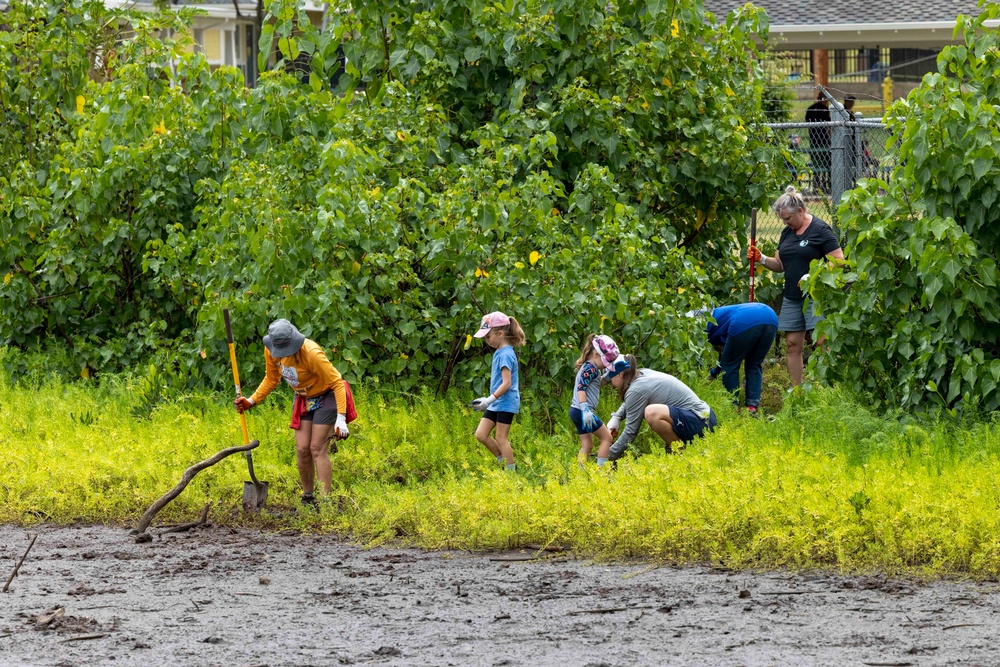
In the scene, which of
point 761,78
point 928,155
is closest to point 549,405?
point 928,155

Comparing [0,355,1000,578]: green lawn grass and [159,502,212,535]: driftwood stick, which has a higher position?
[0,355,1000,578]: green lawn grass

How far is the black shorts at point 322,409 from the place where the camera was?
851cm

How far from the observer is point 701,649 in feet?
18.5

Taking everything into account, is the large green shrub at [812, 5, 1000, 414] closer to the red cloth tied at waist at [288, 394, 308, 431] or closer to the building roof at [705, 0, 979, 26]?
the red cloth tied at waist at [288, 394, 308, 431]

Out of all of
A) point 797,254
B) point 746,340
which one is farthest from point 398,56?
point 746,340

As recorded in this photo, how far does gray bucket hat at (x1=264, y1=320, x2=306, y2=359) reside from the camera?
8258 millimetres

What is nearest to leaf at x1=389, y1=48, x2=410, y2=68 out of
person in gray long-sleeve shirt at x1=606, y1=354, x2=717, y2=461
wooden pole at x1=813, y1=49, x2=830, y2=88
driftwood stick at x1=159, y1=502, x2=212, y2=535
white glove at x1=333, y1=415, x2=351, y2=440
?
person in gray long-sleeve shirt at x1=606, y1=354, x2=717, y2=461

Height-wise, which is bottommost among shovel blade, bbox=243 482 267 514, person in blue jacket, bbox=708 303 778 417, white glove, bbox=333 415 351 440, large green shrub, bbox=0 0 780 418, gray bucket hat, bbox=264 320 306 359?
shovel blade, bbox=243 482 267 514

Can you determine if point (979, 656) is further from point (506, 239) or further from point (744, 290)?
point (744, 290)

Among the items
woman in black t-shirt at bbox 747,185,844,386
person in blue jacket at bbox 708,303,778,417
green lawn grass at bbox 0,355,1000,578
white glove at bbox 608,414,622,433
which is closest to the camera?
green lawn grass at bbox 0,355,1000,578

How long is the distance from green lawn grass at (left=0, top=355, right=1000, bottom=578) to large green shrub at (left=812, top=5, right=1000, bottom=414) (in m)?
0.34

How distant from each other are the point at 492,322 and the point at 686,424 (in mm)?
1390

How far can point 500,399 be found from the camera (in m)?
9.02

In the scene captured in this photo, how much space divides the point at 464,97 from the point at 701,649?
24.2 ft
